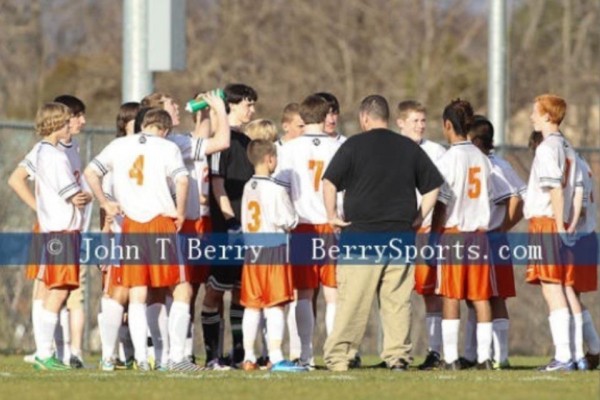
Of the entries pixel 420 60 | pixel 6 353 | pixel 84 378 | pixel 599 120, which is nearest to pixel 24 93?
pixel 420 60

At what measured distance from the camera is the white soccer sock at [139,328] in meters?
15.5

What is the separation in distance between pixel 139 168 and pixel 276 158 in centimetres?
119

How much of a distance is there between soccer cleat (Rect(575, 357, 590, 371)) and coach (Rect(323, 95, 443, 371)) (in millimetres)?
1599

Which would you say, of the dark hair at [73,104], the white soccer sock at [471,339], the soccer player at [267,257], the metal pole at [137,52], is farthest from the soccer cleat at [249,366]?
the metal pole at [137,52]

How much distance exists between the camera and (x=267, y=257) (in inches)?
634

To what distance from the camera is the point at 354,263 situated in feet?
49.8

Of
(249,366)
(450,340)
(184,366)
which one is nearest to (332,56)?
(450,340)

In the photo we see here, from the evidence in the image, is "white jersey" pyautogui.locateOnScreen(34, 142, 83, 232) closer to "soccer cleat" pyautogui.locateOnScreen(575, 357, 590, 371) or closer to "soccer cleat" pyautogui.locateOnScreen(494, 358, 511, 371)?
"soccer cleat" pyautogui.locateOnScreen(494, 358, 511, 371)

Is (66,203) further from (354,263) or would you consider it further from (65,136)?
(354,263)

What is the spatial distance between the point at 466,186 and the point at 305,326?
1.77 metres

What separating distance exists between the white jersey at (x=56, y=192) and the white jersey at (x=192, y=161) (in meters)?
0.82

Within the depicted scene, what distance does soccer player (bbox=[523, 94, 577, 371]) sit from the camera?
1585 centimetres

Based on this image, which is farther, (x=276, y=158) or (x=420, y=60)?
(x=420, y=60)

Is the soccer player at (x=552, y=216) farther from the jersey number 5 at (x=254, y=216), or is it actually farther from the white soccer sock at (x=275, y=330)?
the jersey number 5 at (x=254, y=216)
